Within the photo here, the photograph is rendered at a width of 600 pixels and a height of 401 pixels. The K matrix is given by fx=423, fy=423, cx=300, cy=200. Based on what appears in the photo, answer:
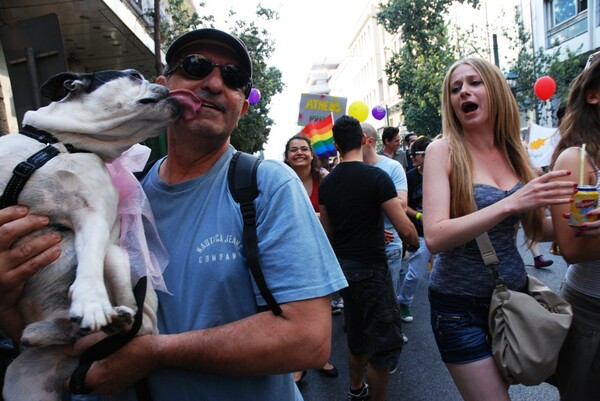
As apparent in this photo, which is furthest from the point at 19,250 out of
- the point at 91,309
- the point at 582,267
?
the point at 582,267

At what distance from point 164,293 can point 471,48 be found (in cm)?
2197

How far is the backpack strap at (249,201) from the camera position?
4.43 feet

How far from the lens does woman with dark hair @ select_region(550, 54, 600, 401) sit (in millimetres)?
2020

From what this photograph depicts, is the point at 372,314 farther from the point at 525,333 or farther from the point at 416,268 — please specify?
the point at 416,268

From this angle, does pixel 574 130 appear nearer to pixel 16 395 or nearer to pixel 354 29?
pixel 16 395

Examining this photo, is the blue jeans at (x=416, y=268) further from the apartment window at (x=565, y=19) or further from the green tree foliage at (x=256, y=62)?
the apartment window at (x=565, y=19)

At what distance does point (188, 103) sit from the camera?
162cm

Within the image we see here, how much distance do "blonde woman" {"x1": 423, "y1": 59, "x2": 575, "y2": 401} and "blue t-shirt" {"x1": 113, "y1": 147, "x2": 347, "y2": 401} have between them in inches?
37.1

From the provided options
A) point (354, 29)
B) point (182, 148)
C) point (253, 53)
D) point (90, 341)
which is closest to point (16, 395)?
point (90, 341)

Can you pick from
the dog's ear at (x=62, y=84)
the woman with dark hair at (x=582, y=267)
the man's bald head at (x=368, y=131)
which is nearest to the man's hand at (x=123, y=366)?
the dog's ear at (x=62, y=84)

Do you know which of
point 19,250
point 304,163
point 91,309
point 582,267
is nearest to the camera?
point 91,309

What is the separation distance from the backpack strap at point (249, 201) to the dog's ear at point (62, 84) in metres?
0.68

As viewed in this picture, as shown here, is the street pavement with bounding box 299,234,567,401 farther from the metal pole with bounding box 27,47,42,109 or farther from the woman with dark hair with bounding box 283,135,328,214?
the metal pole with bounding box 27,47,42,109

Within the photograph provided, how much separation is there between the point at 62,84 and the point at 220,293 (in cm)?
109
